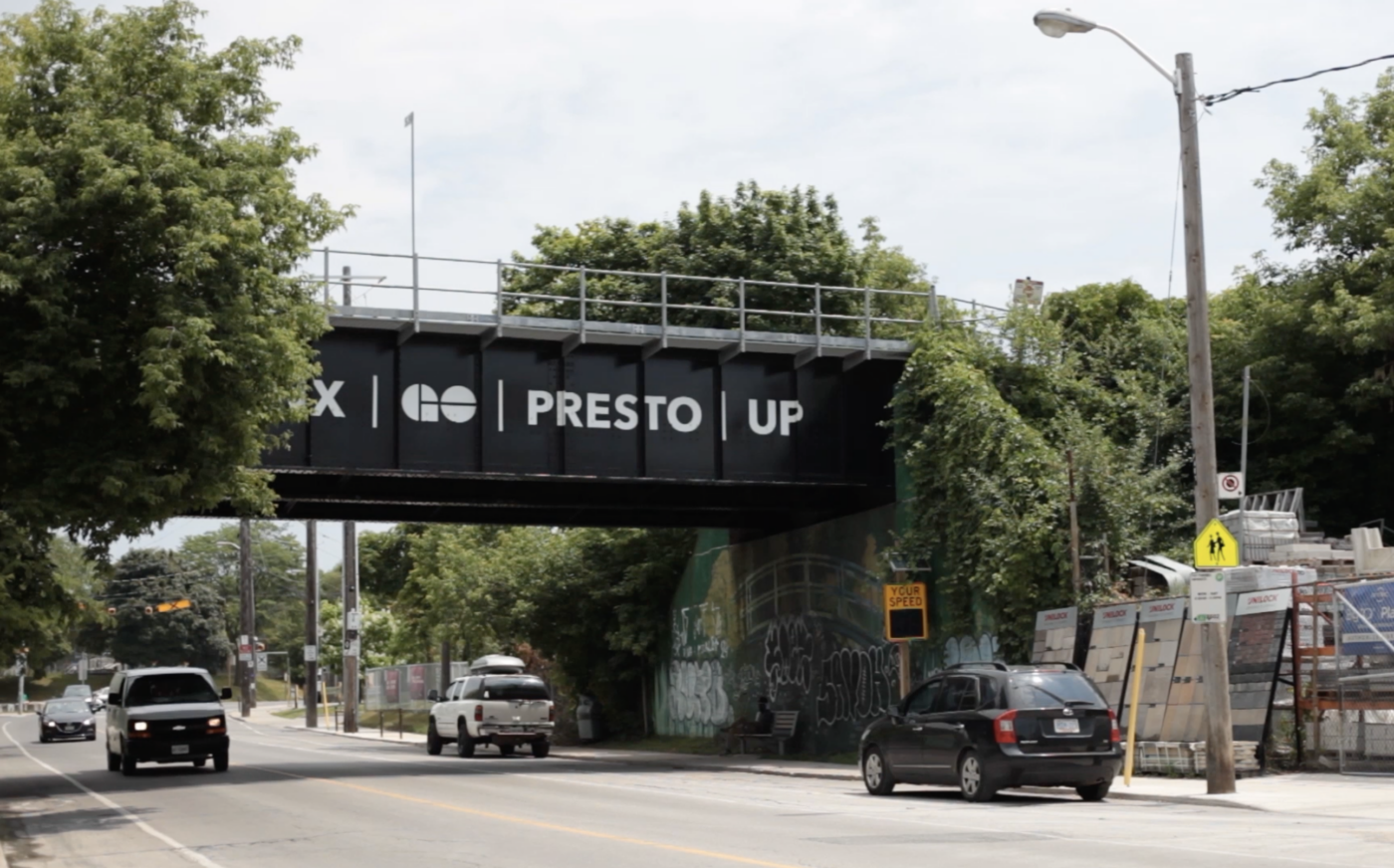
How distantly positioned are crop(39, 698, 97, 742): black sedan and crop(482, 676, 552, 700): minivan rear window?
21555mm

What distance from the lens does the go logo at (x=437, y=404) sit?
27.1 meters

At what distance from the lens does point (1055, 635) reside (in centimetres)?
2559

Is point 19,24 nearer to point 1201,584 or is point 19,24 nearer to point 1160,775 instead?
point 1201,584

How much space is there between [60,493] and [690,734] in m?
23.3

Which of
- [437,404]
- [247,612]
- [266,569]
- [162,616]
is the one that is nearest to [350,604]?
[247,612]

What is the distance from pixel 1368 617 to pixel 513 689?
19.1 meters

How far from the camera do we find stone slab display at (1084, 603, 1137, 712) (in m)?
24.0

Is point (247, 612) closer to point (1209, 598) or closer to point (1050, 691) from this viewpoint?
point (1050, 691)

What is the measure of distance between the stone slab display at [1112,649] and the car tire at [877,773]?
4876 mm

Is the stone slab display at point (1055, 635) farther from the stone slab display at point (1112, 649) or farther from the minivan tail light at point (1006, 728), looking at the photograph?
the minivan tail light at point (1006, 728)

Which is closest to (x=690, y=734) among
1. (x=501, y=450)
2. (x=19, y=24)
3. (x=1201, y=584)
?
(x=501, y=450)

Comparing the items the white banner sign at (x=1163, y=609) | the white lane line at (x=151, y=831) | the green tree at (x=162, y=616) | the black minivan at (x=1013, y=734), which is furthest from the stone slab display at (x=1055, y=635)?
the green tree at (x=162, y=616)

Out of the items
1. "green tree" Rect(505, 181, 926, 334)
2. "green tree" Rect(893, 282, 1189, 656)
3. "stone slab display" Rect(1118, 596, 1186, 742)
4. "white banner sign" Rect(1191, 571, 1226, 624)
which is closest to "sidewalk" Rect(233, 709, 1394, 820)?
"stone slab display" Rect(1118, 596, 1186, 742)

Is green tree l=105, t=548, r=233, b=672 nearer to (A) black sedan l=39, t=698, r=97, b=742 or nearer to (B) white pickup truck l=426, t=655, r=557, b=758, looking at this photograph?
(A) black sedan l=39, t=698, r=97, b=742
